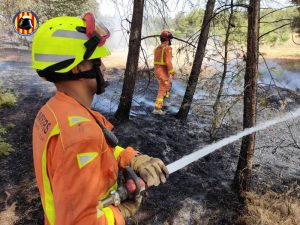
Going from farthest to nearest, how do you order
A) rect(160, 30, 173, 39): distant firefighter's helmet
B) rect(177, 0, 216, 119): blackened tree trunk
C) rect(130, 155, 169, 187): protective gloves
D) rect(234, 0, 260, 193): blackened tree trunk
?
rect(160, 30, 173, 39): distant firefighter's helmet → rect(177, 0, 216, 119): blackened tree trunk → rect(234, 0, 260, 193): blackened tree trunk → rect(130, 155, 169, 187): protective gloves

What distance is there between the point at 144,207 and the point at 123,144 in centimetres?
217

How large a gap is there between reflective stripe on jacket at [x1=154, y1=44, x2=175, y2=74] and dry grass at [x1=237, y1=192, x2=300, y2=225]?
17.0 ft

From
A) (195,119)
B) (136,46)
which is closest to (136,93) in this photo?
(195,119)

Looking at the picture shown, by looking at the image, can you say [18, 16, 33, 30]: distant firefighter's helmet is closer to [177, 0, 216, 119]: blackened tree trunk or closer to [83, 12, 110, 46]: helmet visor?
[177, 0, 216, 119]: blackened tree trunk

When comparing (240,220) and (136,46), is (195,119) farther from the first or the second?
(240,220)

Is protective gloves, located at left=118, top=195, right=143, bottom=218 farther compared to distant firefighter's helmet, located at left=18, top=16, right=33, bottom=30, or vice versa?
distant firefighter's helmet, located at left=18, top=16, right=33, bottom=30

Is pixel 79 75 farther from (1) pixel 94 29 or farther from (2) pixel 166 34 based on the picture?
(2) pixel 166 34

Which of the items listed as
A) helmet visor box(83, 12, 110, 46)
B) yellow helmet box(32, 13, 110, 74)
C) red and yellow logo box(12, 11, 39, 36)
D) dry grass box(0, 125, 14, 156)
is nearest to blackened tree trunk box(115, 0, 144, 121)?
dry grass box(0, 125, 14, 156)

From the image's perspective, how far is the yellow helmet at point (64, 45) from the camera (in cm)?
189

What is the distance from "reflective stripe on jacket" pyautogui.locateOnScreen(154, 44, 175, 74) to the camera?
9148mm

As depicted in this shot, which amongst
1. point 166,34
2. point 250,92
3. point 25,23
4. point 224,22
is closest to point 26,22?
point 25,23

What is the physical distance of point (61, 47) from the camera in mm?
1896

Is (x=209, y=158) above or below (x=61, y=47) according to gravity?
below

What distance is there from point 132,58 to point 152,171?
5595mm
